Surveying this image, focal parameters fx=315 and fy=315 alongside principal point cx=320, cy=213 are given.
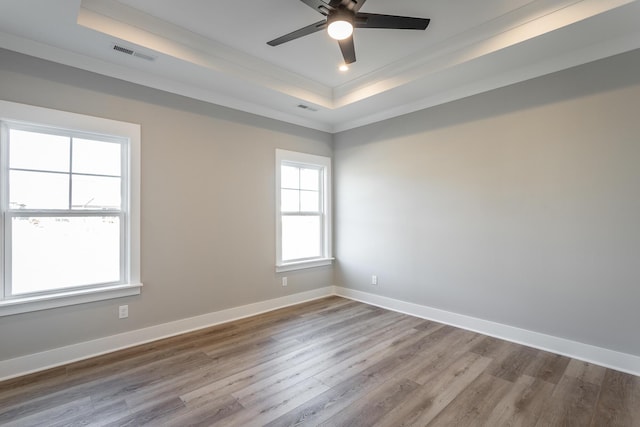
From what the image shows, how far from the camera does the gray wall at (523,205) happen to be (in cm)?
264

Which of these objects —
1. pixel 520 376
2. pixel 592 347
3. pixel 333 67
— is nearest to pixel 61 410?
pixel 520 376

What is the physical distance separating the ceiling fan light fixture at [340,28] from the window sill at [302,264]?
9.66 feet

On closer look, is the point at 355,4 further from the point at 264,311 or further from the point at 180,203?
the point at 264,311

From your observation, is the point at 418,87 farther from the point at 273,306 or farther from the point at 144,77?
the point at 273,306

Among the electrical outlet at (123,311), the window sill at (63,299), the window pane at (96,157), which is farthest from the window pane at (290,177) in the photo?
the electrical outlet at (123,311)

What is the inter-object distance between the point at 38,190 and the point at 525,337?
4691 mm

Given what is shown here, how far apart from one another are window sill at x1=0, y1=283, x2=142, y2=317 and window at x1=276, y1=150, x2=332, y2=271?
183cm

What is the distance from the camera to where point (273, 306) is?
425 cm

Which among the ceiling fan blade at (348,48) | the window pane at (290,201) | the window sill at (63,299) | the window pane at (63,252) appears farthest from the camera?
the window pane at (290,201)

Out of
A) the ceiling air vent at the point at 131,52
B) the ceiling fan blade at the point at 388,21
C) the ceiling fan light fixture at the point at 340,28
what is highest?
the ceiling air vent at the point at 131,52

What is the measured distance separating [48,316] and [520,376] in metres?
3.95

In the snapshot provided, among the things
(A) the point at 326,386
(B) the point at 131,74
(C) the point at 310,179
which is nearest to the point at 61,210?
(B) the point at 131,74

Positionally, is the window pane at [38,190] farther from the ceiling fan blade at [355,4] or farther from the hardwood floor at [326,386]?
the ceiling fan blade at [355,4]

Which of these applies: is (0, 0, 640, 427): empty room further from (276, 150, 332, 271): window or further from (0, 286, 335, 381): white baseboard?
(276, 150, 332, 271): window
